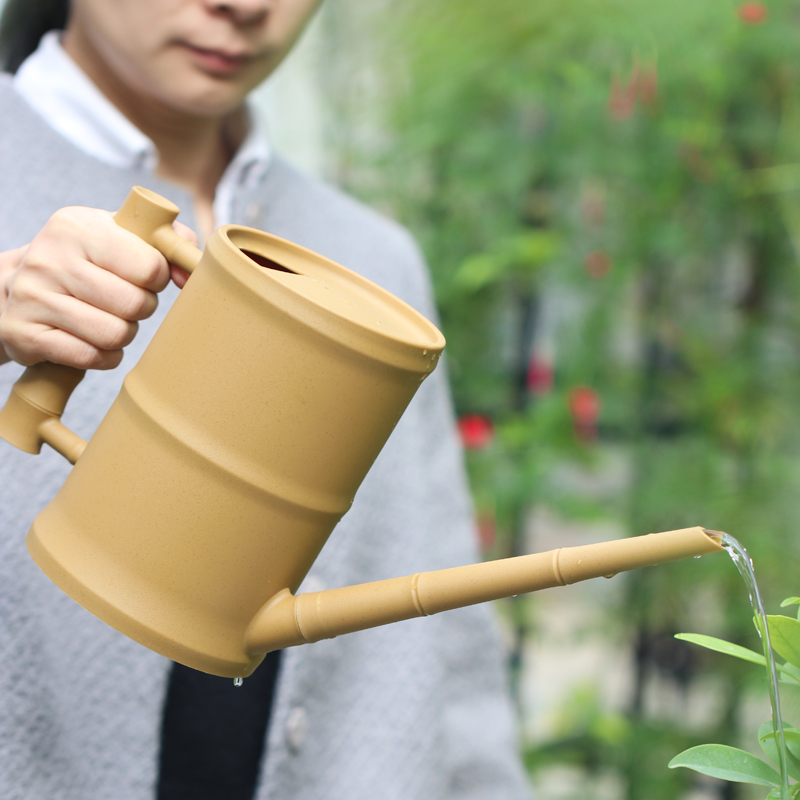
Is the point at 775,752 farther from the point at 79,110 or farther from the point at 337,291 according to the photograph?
the point at 79,110

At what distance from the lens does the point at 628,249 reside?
4.03ft

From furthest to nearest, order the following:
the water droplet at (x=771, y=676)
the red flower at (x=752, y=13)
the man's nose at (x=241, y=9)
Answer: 1. the red flower at (x=752, y=13)
2. the man's nose at (x=241, y=9)
3. the water droplet at (x=771, y=676)

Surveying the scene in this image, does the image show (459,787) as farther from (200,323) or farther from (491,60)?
(491,60)

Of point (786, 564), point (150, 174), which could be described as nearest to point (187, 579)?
point (150, 174)

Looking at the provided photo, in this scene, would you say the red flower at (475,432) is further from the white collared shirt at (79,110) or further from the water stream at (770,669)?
the water stream at (770,669)

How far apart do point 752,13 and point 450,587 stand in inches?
41.7

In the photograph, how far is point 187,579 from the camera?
36cm

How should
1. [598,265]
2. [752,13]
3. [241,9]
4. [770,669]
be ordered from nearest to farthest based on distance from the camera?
[770,669], [241,9], [752,13], [598,265]

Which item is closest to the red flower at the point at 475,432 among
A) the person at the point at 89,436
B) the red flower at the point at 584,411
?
the red flower at the point at 584,411

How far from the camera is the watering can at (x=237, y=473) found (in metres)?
0.35

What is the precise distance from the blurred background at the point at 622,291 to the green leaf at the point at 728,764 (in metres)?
0.88

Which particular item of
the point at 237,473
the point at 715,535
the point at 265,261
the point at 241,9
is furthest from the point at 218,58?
the point at 715,535

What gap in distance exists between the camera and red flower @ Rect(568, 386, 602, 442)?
4.05ft

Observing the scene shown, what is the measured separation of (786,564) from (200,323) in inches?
39.8
